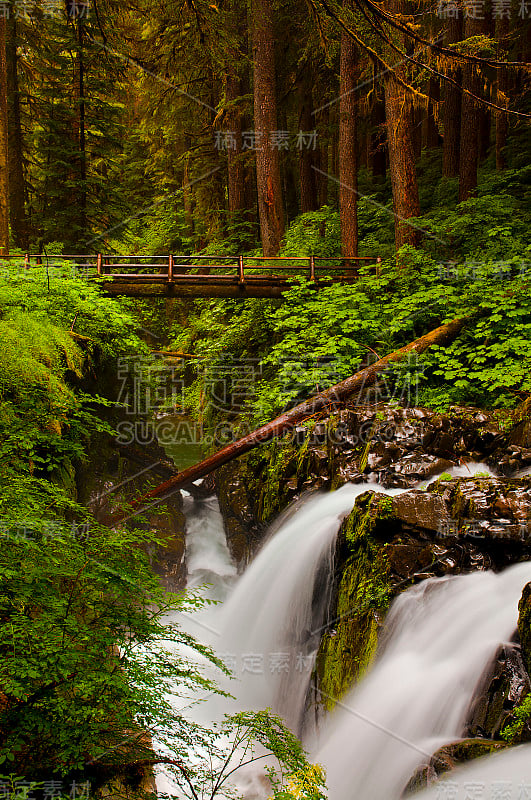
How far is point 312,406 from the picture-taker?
8.99m

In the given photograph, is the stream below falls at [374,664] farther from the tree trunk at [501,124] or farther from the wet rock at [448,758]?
the tree trunk at [501,124]

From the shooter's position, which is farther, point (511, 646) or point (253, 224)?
point (253, 224)

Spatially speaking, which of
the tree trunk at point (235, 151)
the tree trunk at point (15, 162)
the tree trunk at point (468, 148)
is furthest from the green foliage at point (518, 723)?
the tree trunk at point (15, 162)

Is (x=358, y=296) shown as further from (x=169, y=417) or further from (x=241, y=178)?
(x=241, y=178)

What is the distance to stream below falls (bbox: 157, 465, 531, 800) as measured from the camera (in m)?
4.28

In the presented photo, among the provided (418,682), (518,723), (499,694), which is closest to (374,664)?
(418,682)

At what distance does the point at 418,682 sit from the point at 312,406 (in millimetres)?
4984

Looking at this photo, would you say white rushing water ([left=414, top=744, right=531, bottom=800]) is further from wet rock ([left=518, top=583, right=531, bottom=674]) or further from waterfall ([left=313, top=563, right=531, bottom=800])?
wet rock ([left=518, top=583, right=531, bottom=674])

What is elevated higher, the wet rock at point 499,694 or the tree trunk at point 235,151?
the tree trunk at point 235,151

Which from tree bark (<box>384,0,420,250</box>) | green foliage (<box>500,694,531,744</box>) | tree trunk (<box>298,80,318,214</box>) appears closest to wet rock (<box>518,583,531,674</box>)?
green foliage (<box>500,694,531,744</box>)

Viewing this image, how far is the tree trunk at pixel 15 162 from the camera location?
1667 cm

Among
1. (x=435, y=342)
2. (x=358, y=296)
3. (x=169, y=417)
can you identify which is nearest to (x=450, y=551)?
(x=435, y=342)

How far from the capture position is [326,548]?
20.8 feet

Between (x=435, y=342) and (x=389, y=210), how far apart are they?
8359 millimetres
